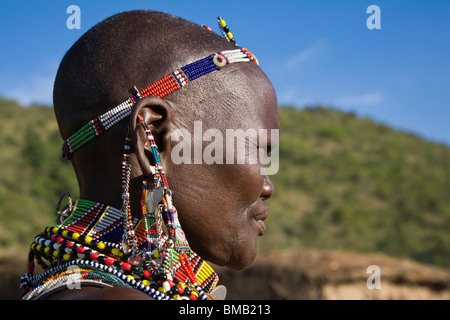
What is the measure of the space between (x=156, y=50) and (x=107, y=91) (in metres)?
0.27

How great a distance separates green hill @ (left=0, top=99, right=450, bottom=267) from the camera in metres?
17.1

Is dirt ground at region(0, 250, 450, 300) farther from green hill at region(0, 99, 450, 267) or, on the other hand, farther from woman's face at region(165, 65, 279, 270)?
green hill at region(0, 99, 450, 267)

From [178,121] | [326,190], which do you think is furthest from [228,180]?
[326,190]

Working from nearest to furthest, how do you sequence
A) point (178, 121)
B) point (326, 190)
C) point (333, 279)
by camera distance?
1. point (178, 121)
2. point (333, 279)
3. point (326, 190)

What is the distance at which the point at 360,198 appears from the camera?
20.4 meters

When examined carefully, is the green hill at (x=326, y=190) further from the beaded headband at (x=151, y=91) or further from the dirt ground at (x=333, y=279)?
the beaded headband at (x=151, y=91)

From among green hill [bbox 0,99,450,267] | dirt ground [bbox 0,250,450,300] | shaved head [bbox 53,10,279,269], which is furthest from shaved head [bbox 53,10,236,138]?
green hill [bbox 0,99,450,267]

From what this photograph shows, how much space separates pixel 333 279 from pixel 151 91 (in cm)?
426

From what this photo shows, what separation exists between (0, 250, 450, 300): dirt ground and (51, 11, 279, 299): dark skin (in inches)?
130

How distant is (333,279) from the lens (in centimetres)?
583

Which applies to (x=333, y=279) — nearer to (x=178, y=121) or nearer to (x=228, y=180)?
(x=228, y=180)

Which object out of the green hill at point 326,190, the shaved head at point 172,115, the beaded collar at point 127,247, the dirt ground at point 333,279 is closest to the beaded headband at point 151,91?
the shaved head at point 172,115
